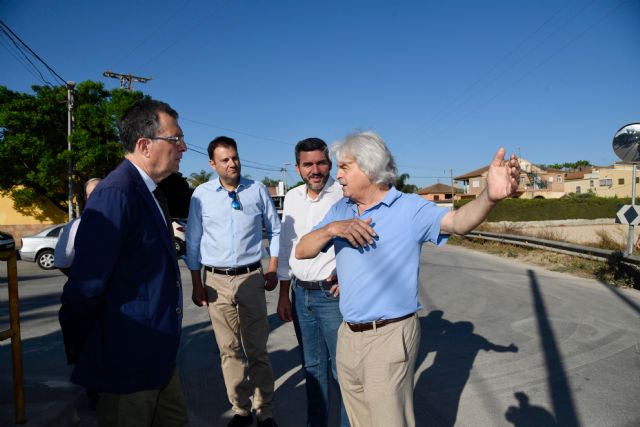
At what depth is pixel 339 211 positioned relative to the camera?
2604 mm

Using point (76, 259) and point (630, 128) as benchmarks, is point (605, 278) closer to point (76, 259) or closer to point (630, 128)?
point (630, 128)

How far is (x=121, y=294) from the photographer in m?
1.89

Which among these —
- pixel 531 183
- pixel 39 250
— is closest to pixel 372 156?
pixel 39 250

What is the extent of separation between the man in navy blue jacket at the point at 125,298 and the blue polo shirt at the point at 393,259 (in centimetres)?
95

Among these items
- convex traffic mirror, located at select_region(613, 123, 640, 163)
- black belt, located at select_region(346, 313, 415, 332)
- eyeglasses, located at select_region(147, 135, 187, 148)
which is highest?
convex traffic mirror, located at select_region(613, 123, 640, 163)

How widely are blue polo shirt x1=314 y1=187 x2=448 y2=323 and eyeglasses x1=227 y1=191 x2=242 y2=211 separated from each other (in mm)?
1603

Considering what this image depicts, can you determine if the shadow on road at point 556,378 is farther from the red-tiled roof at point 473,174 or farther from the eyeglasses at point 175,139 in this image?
the red-tiled roof at point 473,174

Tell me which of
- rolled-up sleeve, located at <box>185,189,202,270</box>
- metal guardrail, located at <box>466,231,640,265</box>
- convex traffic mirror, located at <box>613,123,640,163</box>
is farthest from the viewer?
metal guardrail, located at <box>466,231,640,265</box>

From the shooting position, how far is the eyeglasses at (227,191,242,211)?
3.59m

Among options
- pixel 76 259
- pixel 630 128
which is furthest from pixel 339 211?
pixel 630 128

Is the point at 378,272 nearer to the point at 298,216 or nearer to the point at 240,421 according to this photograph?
the point at 298,216

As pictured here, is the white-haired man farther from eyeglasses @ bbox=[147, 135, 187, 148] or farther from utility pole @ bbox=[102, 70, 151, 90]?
utility pole @ bbox=[102, 70, 151, 90]

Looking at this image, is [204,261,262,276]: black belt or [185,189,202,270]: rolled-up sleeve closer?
[204,261,262,276]: black belt

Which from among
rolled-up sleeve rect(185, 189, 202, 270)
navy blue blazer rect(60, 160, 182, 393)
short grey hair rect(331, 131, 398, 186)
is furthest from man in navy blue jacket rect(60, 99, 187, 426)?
rolled-up sleeve rect(185, 189, 202, 270)
